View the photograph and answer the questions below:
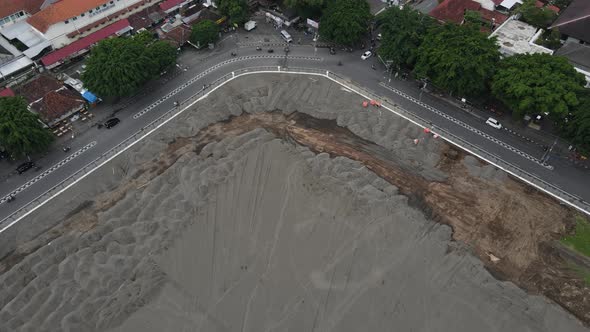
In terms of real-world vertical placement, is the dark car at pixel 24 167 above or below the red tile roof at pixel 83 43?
below

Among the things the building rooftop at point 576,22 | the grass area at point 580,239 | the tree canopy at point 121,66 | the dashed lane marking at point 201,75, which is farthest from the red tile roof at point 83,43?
the grass area at point 580,239

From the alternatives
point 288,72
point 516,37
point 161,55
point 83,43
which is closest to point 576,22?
point 516,37

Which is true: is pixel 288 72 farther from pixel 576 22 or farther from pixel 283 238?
pixel 576 22

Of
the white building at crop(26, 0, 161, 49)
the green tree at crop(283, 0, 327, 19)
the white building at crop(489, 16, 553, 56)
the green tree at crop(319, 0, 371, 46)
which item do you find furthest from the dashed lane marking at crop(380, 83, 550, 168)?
the white building at crop(26, 0, 161, 49)

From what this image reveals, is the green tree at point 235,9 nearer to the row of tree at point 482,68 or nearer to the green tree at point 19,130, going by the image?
the row of tree at point 482,68

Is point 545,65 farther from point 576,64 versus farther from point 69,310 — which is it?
point 69,310

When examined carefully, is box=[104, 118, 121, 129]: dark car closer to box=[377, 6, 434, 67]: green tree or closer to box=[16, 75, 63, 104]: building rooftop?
box=[16, 75, 63, 104]: building rooftop
